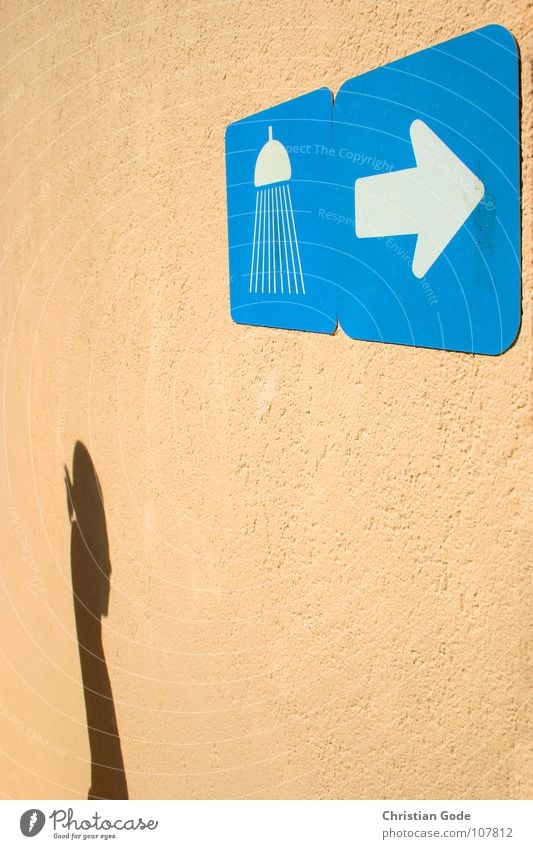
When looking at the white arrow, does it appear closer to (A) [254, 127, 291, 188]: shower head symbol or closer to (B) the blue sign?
(B) the blue sign

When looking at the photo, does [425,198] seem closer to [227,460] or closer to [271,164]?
[271,164]

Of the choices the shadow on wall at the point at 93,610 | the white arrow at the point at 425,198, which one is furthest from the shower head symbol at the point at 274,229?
the shadow on wall at the point at 93,610

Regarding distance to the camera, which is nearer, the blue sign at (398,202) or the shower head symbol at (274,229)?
the blue sign at (398,202)

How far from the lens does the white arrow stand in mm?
891

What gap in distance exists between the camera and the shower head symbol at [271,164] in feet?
3.87

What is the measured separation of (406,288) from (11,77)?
1676mm

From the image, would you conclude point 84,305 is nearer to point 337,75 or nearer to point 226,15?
point 226,15

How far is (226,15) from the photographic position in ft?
4.34

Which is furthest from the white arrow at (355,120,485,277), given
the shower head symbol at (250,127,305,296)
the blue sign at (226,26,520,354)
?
the shower head symbol at (250,127,305,296)

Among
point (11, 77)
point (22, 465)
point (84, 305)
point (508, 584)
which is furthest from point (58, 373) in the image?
point (508, 584)

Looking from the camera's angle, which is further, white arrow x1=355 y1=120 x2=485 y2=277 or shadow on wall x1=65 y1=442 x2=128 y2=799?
shadow on wall x1=65 y1=442 x2=128 y2=799

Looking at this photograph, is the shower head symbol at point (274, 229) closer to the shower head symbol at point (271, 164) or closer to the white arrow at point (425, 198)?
the shower head symbol at point (271, 164)

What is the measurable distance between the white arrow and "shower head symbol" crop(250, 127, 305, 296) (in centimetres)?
18

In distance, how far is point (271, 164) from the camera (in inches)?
47.7
